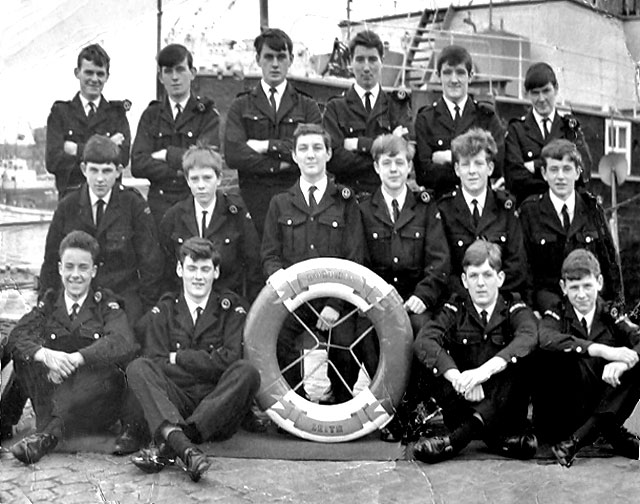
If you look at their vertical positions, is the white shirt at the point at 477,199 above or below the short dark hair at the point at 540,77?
below

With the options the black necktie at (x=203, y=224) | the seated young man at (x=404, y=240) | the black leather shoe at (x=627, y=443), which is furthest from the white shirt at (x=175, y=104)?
the black leather shoe at (x=627, y=443)

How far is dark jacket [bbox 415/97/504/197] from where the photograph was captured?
484 cm

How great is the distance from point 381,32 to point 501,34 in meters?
1.72

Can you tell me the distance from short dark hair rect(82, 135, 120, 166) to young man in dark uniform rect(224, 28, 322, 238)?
2.32 feet

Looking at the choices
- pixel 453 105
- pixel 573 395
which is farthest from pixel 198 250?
pixel 573 395

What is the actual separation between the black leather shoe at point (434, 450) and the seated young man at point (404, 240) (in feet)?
1.19

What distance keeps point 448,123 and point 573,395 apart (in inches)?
70.4

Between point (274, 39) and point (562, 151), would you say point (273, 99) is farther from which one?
point (562, 151)

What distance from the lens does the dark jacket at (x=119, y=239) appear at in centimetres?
447

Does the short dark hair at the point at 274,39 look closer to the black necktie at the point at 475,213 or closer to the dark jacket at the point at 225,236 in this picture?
the dark jacket at the point at 225,236

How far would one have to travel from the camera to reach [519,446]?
3.96 m

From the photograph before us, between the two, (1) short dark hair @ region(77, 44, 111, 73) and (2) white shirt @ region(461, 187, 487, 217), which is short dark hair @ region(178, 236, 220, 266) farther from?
(2) white shirt @ region(461, 187, 487, 217)

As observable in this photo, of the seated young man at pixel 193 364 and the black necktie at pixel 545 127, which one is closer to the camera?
the seated young man at pixel 193 364

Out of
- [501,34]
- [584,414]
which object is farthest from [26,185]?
[501,34]
